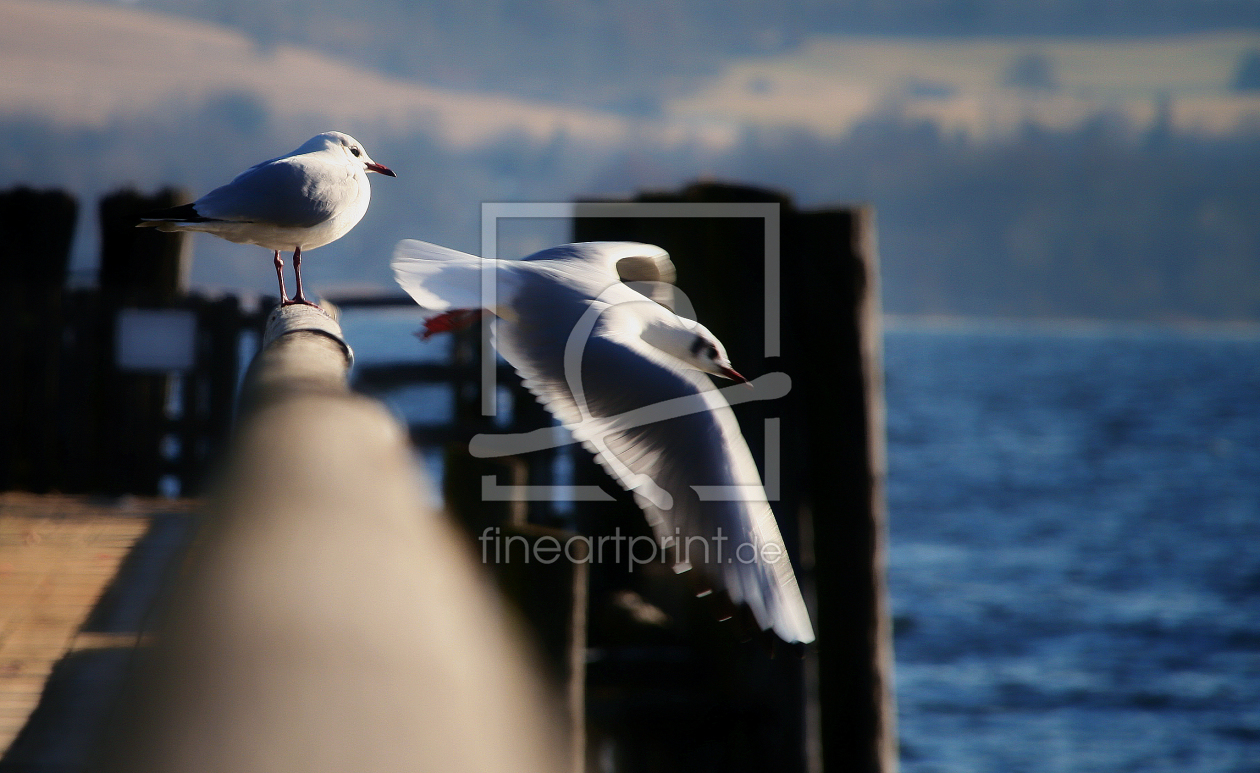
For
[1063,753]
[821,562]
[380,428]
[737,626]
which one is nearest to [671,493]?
[737,626]

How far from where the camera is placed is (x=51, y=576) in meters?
4.19

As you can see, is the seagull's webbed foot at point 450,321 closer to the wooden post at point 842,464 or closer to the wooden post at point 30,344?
the wooden post at point 842,464

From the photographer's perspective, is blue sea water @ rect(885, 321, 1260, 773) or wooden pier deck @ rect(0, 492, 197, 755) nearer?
wooden pier deck @ rect(0, 492, 197, 755)

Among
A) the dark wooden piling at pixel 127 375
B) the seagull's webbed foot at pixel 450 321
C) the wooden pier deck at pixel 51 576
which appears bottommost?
the wooden pier deck at pixel 51 576

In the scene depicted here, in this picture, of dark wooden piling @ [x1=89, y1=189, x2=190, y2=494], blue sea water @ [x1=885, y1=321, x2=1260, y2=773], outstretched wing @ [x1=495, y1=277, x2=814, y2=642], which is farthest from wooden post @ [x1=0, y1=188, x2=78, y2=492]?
blue sea water @ [x1=885, y1=321, x2=1260, y2=773]

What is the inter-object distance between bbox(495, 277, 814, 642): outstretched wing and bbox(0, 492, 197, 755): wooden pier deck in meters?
1.26

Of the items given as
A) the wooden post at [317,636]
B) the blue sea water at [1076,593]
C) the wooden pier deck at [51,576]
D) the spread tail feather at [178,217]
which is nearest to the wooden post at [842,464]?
the spread tail feather at [178,217]

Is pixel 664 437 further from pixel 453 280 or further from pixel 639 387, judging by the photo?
pixel 453 280

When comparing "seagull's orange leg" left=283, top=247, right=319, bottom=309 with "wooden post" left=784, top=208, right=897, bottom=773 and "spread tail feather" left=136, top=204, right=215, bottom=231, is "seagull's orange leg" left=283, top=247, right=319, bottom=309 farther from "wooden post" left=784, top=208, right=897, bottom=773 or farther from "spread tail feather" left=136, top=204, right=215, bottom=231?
"wooden post" left=784, top=208, right=897, bottom=773

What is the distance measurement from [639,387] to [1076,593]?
64.3 ft

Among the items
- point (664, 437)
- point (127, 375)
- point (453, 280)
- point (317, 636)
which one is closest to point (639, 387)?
point (664, 437)

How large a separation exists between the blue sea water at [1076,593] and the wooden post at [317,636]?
11.5 metres

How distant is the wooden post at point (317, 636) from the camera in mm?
539

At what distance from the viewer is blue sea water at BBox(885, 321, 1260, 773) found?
488 inches
